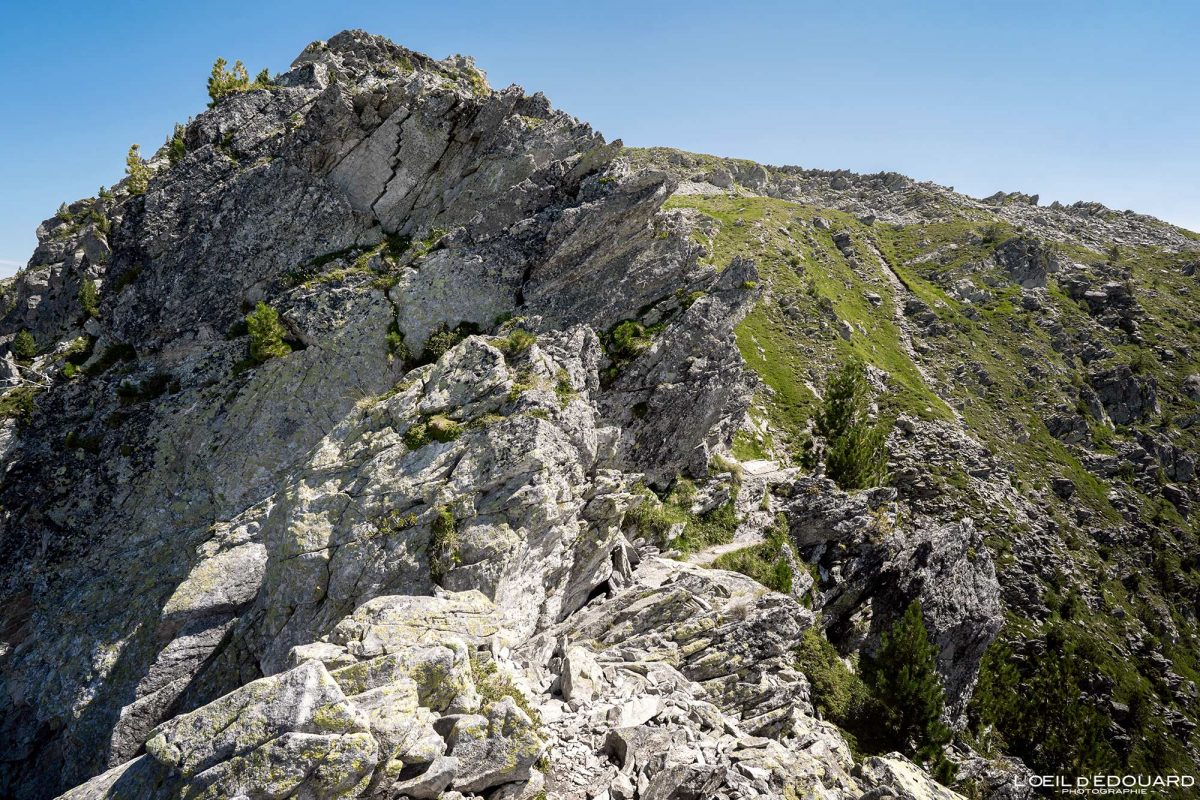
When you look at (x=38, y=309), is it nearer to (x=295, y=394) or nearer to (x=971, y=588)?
(x=295, y=394)

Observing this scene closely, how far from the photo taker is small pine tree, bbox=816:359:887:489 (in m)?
60.7

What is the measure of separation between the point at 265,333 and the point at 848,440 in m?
55.8

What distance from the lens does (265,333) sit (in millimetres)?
40906

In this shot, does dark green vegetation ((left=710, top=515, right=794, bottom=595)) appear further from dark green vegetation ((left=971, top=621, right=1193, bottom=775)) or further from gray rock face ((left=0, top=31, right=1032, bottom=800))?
dark green vegetation ((left=971, top=621, right=1193, bottom=775))

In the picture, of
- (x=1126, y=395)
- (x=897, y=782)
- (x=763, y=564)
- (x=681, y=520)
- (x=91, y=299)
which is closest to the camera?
(x=897, y=782)

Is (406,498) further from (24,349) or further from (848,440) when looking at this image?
(24,349)

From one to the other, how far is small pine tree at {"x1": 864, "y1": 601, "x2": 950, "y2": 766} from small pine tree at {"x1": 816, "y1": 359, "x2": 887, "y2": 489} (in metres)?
23.9

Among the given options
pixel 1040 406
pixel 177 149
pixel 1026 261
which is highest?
pixel 1026 261

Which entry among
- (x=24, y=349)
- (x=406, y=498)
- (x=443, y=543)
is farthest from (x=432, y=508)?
(x=24, y=349)

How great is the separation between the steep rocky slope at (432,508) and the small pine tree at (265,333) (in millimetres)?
870

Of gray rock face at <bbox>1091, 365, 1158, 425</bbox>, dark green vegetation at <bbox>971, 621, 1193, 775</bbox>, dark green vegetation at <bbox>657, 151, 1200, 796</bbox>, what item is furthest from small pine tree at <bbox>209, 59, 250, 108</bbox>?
gray rock face at <bbox>1091, 365, 1158, 425</bbox>

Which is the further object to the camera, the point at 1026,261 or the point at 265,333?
the point at 1026,261

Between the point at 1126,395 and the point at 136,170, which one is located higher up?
the point at 1126,395

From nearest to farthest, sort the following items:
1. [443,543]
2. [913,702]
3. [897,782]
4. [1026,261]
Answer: [897,782] < [443,543] < [913,702] < [1026,261]
